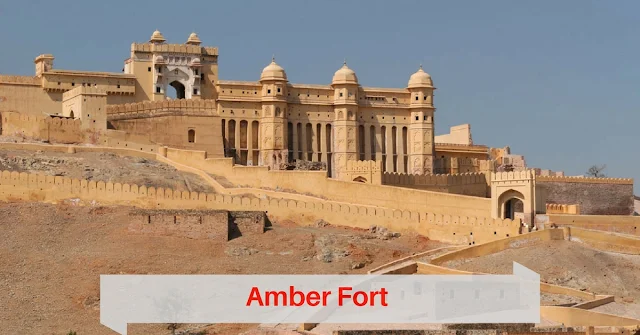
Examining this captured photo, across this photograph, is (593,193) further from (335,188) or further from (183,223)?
(183,223)

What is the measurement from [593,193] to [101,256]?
2607 centimetres

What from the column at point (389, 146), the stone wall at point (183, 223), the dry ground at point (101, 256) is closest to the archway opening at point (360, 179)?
the column at point (389, 146)

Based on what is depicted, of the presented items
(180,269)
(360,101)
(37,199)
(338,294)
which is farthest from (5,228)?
(360,101)

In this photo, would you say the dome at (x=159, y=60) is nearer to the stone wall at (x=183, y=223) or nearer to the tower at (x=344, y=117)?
the tower at (x=344, y=117)

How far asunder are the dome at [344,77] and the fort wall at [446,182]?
6.87 m

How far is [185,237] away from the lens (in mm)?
46250

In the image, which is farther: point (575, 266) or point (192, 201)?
point (192, 201)

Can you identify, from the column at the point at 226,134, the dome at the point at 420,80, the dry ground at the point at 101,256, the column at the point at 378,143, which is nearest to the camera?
the dry ground at the point at 101,256

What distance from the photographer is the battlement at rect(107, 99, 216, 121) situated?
59812mm

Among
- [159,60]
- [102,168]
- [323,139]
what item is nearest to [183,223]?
[102,168]

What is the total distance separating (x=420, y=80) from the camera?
208ft

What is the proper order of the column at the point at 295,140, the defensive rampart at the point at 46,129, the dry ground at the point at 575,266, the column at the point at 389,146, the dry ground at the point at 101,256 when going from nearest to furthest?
1. the dry ground at the point at 101,256
2. the dry ground at the point at 575,266
3. the defensive rampart at the point at 46,129
4. the column at the point at 295,140
5. the column at the point at 389,146

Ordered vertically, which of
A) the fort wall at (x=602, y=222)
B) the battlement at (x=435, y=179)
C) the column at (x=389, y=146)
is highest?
the column at (x=389, y=146)

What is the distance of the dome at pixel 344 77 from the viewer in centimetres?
6242
